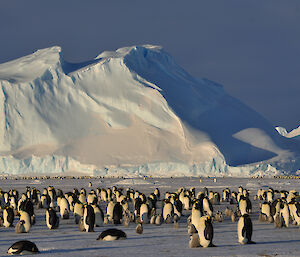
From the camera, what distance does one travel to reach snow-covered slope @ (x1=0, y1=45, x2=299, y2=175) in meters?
82.3

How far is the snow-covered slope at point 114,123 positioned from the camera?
270 feet

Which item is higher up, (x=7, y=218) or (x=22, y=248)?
(x=7, y=218)

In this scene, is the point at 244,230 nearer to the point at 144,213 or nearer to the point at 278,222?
the point at 278,222

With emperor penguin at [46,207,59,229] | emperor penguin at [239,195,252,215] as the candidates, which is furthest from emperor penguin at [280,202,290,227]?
emperor penguin at [46,207,59,229]

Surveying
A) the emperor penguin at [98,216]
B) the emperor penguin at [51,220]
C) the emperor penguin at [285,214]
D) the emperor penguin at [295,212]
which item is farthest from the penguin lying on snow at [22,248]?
the emperor penguin at [295,212]

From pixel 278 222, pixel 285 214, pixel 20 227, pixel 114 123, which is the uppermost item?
pixel 114 123

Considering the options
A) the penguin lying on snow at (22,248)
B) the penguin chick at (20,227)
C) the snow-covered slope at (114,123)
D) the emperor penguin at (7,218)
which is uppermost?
the snow-covered slope at (114,123)

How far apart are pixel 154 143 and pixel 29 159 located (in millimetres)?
19209

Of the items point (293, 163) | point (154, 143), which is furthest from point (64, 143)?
point (293, 163)

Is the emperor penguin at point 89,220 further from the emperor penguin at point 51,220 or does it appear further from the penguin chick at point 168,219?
the penguin chick at point 168,219

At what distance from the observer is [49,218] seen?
51.1 ft

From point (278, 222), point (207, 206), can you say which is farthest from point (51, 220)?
point (278, 222)

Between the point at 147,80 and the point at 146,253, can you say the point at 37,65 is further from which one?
the point at 146,253

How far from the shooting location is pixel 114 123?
8700 cm
